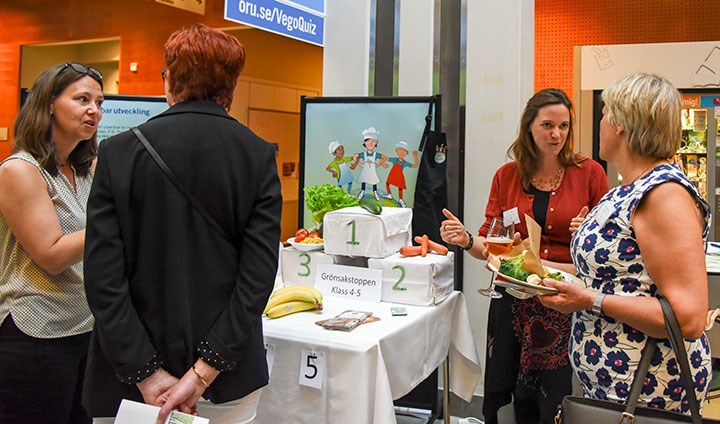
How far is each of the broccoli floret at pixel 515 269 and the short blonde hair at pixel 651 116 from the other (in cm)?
46

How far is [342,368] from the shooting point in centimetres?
197

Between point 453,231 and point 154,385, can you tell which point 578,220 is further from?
point 154,385

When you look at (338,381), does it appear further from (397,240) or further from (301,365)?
(397,240)

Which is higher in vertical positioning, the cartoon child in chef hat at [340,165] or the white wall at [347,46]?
the white wall at [347,46]

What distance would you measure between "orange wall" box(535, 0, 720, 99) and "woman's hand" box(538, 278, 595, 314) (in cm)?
522

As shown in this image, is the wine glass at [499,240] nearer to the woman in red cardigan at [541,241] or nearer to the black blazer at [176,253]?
the woman in red cardigan at [541,241]

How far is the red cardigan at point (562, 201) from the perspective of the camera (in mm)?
2678

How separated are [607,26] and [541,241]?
4779 millimetres

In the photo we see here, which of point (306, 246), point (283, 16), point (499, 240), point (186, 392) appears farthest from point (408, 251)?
point (283, 16)

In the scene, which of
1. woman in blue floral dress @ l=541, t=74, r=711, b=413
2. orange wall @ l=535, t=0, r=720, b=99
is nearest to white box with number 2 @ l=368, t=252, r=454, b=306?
woman in blue floral dress @ l=541, t=74, r=711, b=413

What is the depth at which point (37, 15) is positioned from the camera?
8062 millimetres

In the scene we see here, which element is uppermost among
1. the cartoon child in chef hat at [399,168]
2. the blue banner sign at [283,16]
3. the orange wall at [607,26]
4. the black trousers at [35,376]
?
the orange wall at [607,26]

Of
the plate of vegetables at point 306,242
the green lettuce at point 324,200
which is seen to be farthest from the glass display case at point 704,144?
the plate of vegetables at point 306,242

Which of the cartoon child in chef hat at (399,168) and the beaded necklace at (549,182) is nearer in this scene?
the beaded necklace at (549,182)
